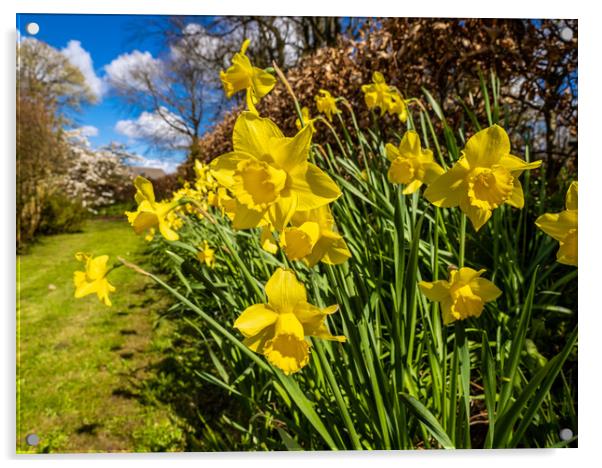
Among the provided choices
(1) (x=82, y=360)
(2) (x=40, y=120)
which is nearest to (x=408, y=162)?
(2) (x=40, y=120)

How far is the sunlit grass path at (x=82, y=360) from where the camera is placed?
1.39 m

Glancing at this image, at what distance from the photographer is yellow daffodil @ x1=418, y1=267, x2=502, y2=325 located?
71cm

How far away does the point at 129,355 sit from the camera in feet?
6.13

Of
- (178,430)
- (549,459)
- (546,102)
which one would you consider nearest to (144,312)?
(178,430)

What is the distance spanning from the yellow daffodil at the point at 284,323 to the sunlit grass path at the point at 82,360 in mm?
885

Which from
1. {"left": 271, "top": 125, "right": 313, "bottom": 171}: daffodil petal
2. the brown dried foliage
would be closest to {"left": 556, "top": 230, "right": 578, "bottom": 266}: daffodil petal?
{"left": 271, "top": 125, "right": 313, "bottom": 171}: daffodil petal

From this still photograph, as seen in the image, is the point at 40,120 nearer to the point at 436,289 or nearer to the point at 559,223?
the point at 436,289

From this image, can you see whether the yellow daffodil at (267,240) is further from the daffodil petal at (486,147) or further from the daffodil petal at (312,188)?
the daffodil petal at (486,147)

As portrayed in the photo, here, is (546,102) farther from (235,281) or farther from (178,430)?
(178,430)

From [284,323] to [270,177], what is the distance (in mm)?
220

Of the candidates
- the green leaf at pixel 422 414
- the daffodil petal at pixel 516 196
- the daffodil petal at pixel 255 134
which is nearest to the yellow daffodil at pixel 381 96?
the daffodil petal at pixel 516 196

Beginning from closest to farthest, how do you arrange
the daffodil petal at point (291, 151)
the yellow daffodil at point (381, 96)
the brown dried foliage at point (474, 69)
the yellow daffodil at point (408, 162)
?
the daffodil petal at point (291, 151), the yellow daffodil at point (408, 162), the yellow daffodil at point (381, 96), the brown dried foliage at point (474, 69)

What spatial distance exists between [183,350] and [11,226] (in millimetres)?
923

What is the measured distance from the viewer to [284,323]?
662 millimetres
